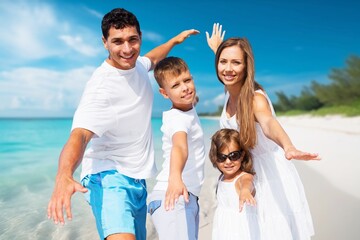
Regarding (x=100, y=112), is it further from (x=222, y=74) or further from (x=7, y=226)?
(x=7, y=226)

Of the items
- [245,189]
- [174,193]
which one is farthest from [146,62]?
[174,193]

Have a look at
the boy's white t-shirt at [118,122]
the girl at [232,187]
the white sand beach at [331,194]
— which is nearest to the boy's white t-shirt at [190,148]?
the boy's white t-shirt at [118,122]

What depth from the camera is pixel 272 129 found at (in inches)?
101

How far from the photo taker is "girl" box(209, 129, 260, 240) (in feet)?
9.71

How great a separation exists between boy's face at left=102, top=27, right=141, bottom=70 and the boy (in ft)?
0.81

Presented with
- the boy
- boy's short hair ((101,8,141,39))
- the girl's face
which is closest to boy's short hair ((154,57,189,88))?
the boy

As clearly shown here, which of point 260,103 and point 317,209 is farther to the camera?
point 317,209

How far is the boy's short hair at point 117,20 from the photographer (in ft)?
9.24

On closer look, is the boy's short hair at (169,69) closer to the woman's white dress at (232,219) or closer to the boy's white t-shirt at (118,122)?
the boy's white t-shirt at (118,122)

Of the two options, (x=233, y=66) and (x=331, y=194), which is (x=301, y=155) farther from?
(x=331, y=194)

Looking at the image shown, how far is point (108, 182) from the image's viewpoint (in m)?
2.72

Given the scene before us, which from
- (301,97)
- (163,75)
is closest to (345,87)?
(301,97)

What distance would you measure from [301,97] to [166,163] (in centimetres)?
4820

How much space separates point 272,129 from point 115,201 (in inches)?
49.3
